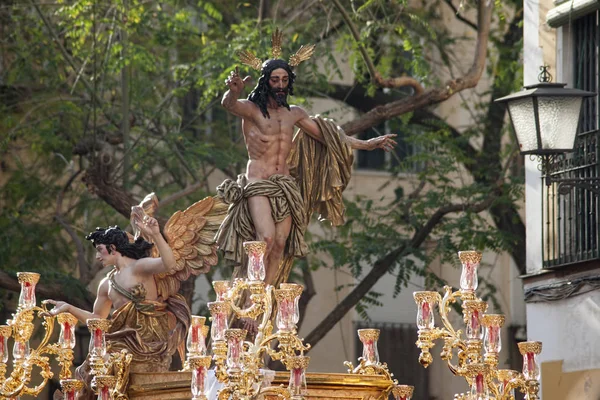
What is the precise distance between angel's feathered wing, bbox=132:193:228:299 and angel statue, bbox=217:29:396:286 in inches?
18.7

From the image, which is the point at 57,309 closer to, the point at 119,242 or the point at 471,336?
the point at 119,242

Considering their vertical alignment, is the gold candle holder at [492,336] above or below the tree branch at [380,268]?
below

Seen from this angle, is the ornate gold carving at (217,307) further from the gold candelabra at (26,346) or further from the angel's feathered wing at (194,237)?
the angel's feathered wing at (194,237)

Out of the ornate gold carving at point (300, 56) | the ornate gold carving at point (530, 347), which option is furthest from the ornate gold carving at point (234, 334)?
the ornate gold carving at point (300, 56)

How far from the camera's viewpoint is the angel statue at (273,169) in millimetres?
11977

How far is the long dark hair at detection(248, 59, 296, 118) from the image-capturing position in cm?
1185

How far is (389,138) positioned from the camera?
12070 mm

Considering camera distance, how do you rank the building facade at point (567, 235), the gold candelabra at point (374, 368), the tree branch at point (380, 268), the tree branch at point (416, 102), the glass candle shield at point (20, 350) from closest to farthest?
the gold candelabra at point (374, 368), the glass candle shield at point (20, 350), the building facade at point (567, 235), the tree branch at point (416, 102), the tree branch at point (380, 268)

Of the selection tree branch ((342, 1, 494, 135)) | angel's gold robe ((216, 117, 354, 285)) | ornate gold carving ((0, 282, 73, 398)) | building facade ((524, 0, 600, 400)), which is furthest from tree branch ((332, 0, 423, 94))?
ornate gold carving ((0, 282, 73, 398))

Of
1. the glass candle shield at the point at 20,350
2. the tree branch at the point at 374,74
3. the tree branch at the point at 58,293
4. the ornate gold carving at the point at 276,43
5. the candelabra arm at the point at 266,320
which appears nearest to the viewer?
the candelabra arm at the point at 266,320

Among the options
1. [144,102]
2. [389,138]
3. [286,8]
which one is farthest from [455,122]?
[389,138]

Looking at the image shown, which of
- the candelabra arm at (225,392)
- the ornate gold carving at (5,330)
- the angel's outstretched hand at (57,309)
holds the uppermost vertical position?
the angel's outstretched hand at (57,309)

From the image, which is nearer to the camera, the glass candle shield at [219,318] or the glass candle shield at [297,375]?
the glass candle shield at [297,375]

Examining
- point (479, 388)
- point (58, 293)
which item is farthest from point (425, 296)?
point (58, 293)
